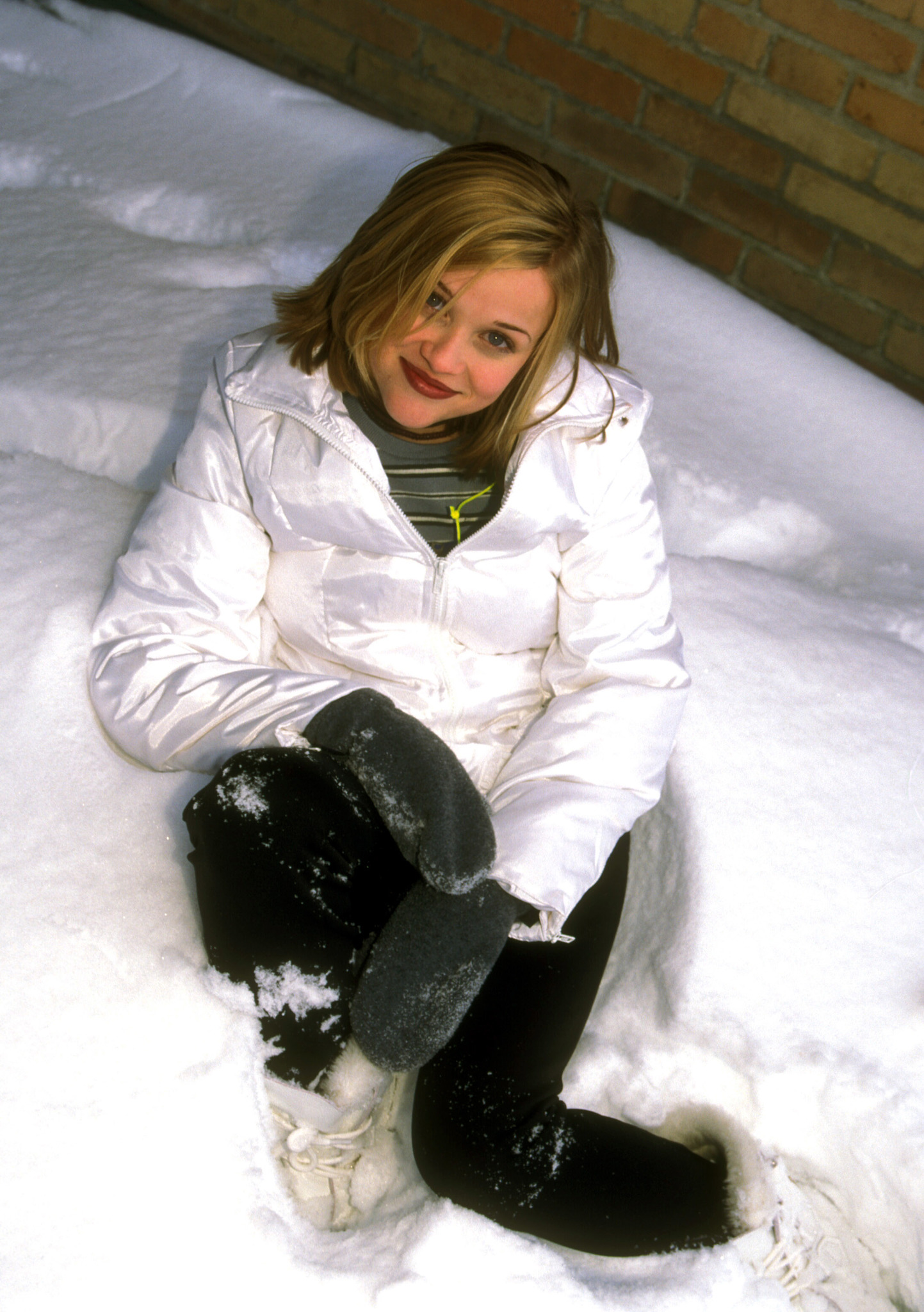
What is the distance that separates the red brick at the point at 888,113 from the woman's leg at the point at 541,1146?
4.60ft

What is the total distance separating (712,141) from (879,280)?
372 mm

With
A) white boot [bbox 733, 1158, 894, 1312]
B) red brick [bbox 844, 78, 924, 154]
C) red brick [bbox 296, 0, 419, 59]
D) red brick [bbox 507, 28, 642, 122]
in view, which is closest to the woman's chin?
white boot [bbox 733, 1158, 894, 1312]

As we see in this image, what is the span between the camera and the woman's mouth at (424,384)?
1057 mm

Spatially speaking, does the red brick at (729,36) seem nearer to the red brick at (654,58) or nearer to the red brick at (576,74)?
the red brick at (654,58)

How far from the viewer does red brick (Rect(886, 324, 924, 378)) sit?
1897 mm

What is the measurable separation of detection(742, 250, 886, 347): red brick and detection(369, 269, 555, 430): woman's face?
3.62 ft

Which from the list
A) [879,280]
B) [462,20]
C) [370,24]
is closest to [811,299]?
[879,280]

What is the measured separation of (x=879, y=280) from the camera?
190 centimetres

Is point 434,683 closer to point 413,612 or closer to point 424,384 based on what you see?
point 413,612

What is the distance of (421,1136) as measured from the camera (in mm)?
1060

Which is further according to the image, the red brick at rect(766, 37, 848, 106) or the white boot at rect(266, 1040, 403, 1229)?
the red brick at rect(766, 37, 848, 106)

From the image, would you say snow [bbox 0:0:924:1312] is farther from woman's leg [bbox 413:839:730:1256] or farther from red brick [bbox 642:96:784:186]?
red brick [bbox 642:96:784:186]

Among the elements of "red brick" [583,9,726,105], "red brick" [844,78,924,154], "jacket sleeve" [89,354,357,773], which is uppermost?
"red brick" [844,78,924,154]

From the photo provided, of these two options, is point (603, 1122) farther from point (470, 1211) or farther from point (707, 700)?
point (707, 700)
